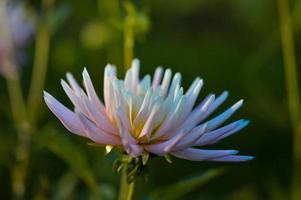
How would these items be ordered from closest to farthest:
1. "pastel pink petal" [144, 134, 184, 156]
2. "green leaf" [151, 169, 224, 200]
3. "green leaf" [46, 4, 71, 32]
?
"pastel pink petal" [144, 134, 184, 156], "green leaf" [151, 169, 224, 200], "green leaf" [46, 4, 71, 32]

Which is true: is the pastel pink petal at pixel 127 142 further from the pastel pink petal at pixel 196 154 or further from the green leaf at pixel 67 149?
the green leaf at pixel 67 149

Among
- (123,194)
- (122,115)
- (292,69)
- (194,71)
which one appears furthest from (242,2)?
(122,115)

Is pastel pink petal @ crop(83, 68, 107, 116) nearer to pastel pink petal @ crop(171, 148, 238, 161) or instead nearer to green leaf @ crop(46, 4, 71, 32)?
pastel pink petal @ crop(171, 148, 238, 161)

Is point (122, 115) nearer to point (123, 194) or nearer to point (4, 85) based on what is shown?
point (123, 194)

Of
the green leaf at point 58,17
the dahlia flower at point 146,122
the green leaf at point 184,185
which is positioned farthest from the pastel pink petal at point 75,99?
the green leaf at point 58,17

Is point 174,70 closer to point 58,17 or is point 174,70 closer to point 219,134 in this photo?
point 58,17

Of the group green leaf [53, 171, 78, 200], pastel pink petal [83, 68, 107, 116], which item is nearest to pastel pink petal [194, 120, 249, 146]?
pastel pink petal [83, 68, 107, 116]
